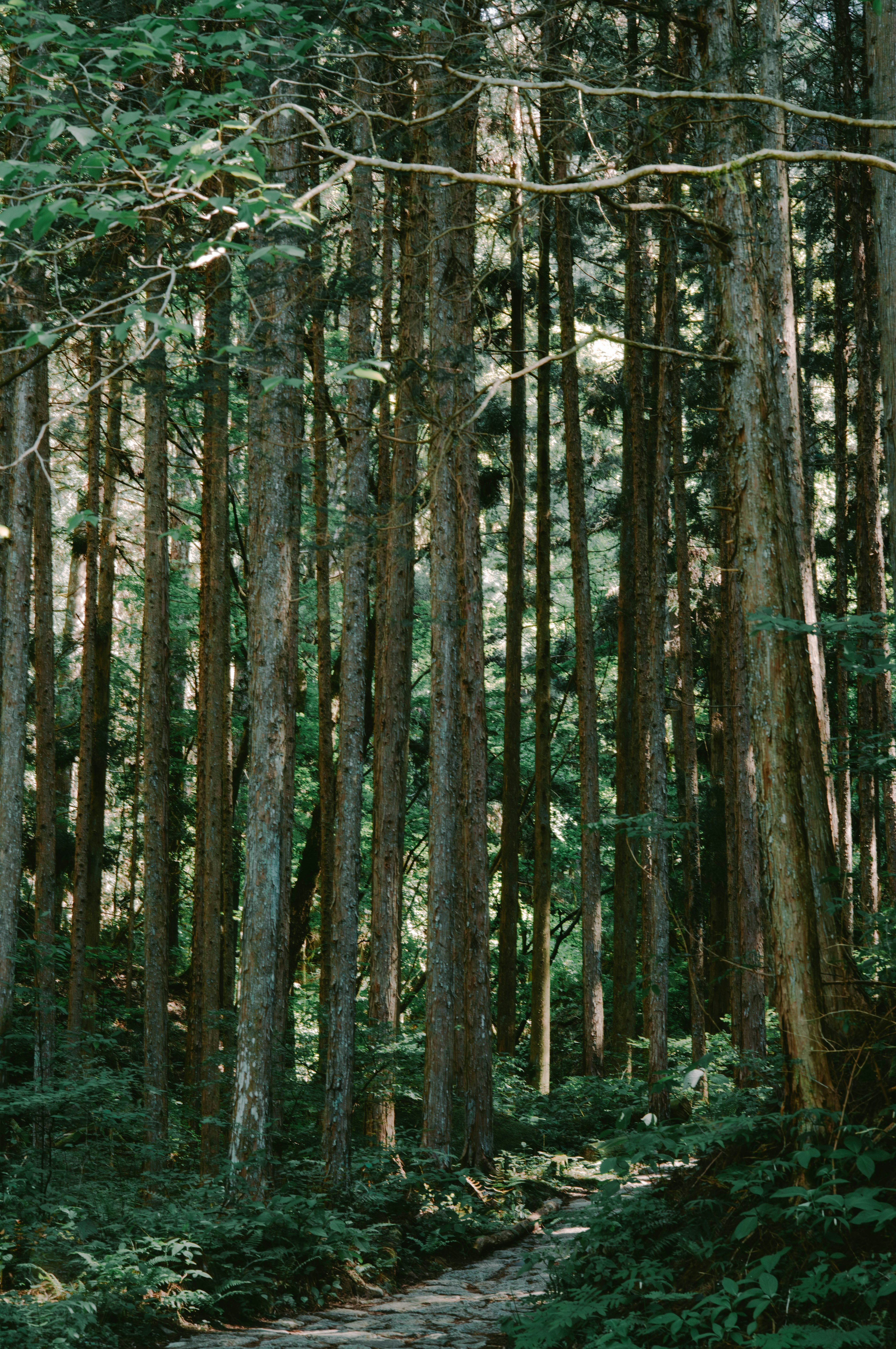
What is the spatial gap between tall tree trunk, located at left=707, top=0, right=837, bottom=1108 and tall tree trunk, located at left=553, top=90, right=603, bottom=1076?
9792 millimetres

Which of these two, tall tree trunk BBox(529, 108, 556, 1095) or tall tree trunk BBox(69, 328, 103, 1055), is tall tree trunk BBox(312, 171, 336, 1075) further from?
tall tree trunk BBox(529, 108, 556, 1095)

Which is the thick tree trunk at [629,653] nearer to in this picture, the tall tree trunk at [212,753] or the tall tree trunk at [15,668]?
the tall tree trunk at [212,753]

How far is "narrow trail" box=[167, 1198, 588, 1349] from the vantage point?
6008mm

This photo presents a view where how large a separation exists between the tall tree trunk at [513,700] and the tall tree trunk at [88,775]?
5.97 metres

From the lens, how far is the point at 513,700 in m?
16.8

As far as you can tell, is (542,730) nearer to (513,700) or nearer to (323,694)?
(513,700)

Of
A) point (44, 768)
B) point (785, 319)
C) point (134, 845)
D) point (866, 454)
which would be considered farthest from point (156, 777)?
point (866, 454)

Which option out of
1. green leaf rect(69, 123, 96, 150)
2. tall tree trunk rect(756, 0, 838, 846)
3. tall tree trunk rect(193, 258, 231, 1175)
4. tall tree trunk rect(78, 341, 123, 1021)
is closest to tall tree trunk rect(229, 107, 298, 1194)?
tall tree trunk rect(193, 258, 231, 1175)

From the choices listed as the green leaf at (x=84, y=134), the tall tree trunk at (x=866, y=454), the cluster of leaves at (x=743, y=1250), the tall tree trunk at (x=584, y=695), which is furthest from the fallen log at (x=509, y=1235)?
the green leaf at (x=84, y=134)

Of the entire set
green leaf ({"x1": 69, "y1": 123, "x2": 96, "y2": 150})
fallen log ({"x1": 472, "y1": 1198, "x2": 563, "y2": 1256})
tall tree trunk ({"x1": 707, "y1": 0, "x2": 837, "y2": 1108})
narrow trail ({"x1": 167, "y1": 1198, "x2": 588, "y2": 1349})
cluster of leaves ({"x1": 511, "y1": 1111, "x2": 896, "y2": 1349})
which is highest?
green leaf ({"x1": 69, "y1": 123, "x2": 96, "y2": 150})

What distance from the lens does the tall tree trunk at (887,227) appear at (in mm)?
6113

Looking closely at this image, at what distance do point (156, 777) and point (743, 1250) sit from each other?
808 cm

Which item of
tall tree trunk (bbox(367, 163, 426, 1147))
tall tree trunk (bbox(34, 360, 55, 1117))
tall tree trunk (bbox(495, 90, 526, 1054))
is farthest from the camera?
tall tree trunk (bbox(495, 90, 526, 1054))

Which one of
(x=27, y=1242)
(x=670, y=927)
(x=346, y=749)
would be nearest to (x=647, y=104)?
(x=346, y=749)
